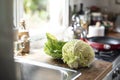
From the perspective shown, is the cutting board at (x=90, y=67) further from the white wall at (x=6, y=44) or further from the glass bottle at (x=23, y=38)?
the white wall at (x=6, y=44)

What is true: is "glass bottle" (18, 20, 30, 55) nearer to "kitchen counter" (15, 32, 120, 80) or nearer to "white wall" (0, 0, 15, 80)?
"kitchen counter" (15, 32, 120, 80)

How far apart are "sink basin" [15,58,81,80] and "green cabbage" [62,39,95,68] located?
0.05 meters

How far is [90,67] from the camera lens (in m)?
1.43

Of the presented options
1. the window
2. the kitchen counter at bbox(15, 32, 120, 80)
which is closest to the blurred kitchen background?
the window

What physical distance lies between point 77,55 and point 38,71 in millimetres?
296

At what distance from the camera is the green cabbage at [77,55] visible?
53.2 inches

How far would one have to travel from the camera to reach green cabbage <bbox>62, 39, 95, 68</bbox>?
53.2 inches

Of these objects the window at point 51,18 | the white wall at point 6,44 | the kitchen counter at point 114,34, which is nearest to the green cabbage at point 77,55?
the window at point 51,18

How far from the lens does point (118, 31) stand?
8.30 ft

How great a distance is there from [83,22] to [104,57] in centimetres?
71

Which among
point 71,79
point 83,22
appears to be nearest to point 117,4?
point 83,22

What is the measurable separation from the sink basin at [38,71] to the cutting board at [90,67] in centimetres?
5

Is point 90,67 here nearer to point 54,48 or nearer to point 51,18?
point 54,48

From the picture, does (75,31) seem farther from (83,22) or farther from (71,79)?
(71,79)
